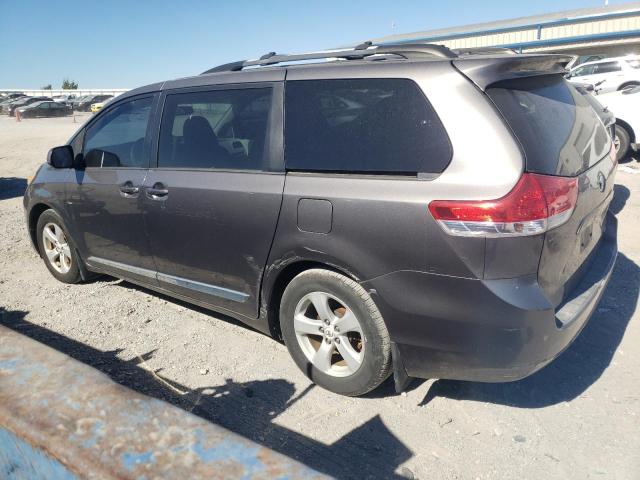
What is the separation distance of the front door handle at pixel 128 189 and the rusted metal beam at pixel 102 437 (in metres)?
2.22

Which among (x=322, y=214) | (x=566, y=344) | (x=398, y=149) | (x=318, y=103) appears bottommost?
(x=566, y=344)

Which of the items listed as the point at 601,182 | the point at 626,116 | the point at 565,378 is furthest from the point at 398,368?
the point at 626,116

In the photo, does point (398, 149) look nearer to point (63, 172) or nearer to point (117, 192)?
point (117, 192)

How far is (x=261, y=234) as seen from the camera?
311 centimetres

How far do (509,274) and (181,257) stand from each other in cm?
223

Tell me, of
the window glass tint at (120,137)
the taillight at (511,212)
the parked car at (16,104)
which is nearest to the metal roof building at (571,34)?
the window glass tint at (120,137)

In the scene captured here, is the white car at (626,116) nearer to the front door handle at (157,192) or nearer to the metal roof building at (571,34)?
the front door handle at (157,192)

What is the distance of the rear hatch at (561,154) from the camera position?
246cm

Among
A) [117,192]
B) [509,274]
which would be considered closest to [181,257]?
[117,192]

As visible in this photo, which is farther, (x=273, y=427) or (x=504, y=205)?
(x=273, y=427)

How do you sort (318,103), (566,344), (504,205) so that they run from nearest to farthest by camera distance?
(504,205), (566,344), (318,103)

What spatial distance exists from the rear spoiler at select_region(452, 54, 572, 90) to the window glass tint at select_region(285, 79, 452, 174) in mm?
248

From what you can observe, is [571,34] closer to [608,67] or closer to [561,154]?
[608,67]

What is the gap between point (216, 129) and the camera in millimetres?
3562
